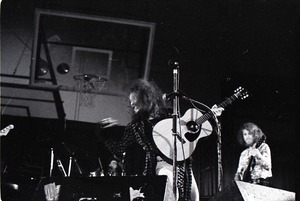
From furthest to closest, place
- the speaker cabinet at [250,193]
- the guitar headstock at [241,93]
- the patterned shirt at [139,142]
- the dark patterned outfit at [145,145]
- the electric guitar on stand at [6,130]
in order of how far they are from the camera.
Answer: the guitar headstock at [241,93]
the electric guitar on stand at [6,130]
the patterned shirt at [139,142]
the dark patterned outfit at [145,145]
the speaker cabinet at [250,193]

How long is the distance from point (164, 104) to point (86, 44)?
41.3 inches

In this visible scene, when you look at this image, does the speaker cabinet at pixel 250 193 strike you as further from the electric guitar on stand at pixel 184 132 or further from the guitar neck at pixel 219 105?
the guitar neck at pixel 219 105

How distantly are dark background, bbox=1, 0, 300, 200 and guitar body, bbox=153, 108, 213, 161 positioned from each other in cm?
29

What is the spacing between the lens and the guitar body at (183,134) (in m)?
3.52

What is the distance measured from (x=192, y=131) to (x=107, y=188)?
1310mm

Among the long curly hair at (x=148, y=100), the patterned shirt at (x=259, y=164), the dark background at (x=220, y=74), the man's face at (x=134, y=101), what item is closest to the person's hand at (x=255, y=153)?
the patterned shirt at (x=259, y=164)

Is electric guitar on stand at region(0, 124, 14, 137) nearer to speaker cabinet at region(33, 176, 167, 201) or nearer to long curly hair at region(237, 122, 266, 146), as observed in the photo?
speaker cabinet at region(33, 176, 167, 201)

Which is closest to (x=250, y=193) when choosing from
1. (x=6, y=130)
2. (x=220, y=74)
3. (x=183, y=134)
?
(x=183, y=134)

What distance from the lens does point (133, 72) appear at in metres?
4.30

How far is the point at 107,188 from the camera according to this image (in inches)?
99.8

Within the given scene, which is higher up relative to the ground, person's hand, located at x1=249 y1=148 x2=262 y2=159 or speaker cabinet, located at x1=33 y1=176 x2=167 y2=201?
person's hand, located at x1=249 y1=148 x2=262 y2=159

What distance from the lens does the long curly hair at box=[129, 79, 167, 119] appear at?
3892mm

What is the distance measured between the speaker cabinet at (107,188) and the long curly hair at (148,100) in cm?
130

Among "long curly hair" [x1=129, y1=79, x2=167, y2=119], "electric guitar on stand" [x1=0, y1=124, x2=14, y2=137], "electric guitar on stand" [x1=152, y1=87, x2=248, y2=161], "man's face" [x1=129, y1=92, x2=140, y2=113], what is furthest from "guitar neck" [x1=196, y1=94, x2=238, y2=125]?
"electric guitar on stand" [x1=0, y1=124, x2=14, y2=137]
